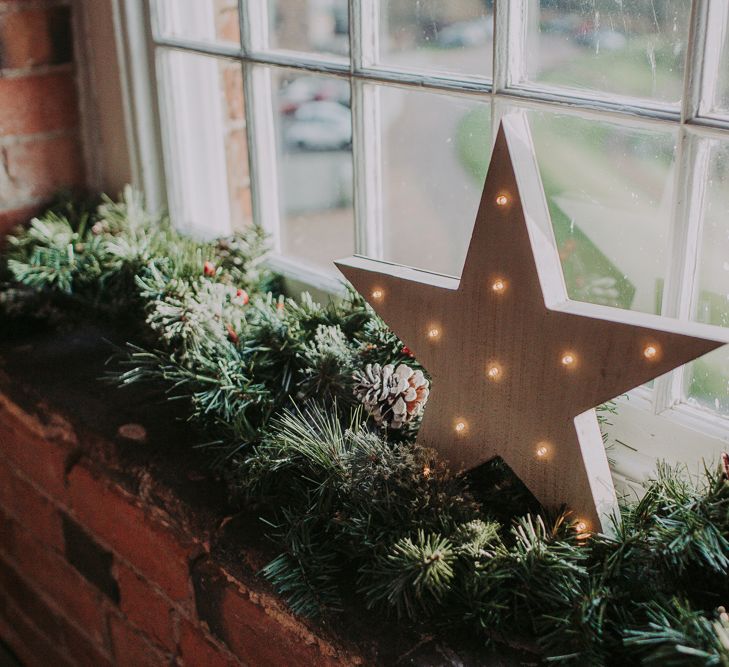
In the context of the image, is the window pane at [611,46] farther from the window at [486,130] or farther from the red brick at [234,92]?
the red brick at [234,92]

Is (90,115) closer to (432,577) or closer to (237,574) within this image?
(237,574)

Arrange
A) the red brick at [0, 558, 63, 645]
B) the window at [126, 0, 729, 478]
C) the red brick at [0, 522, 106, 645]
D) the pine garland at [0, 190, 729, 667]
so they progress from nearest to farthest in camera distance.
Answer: the pine garland at [0, 190, 729, 667], the window at [126, 0, 729, 478], the red brick at [0, 522, 106, 645], the red brick at [0, 558, 63, 645]

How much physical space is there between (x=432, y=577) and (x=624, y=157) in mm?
416

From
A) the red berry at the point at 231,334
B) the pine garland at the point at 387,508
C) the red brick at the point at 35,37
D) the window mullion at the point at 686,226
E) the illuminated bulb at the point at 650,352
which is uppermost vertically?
the red brick at the point at 35,37

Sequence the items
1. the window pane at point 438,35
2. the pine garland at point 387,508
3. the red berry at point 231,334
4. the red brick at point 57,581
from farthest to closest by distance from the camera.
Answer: the red brick at point 57,581
the red berry at point 231,334
the window pane at point 438,35
the pine garland at point 387,508

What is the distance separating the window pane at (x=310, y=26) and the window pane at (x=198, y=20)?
0.07 m

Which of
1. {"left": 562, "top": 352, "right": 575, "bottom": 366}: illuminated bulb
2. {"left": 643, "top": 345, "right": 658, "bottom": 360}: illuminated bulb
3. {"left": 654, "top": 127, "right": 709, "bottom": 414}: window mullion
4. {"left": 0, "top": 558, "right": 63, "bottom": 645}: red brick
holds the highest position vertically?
{"left": 654, "top": 127, "right": 709, "bottom": 414}: window mullion

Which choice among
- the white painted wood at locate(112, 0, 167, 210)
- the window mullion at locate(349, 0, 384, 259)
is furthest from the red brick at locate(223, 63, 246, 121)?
the window mullion at locate(349, 0, 384, 259)

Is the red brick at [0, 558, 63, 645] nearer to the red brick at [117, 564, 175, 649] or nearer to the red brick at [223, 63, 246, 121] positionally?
the red brick at [117, 564, 175, 649]

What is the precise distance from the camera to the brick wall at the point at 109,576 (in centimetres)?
86

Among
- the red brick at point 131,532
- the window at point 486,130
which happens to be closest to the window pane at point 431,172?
the window at point 486,130

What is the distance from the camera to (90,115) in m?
1.36

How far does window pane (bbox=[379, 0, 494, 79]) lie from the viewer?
87cm

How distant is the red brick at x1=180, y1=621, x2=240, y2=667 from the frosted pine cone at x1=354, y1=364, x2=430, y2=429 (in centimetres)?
30
